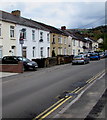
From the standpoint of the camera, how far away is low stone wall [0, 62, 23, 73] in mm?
17719

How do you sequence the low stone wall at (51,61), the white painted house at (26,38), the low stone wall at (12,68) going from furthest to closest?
the white painted house at (26,38) < the low stone wall at (51,61) < the low stone wall at (12,68)

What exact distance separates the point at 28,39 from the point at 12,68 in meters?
9.71

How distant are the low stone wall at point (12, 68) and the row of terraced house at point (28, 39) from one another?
2.12 meters

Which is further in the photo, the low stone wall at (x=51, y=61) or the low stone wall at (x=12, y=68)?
the low stone wall at (x=51, y=61)

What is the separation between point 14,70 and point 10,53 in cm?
578

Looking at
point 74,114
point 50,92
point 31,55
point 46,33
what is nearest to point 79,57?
point 31,55

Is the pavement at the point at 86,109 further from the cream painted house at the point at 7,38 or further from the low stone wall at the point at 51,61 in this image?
the cream painted house at the point at 7,38

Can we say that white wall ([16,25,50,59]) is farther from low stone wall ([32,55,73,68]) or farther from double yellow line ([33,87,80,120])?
double yellow line ([33,87,80,120])

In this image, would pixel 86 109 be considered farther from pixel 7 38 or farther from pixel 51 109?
pixel 7 38

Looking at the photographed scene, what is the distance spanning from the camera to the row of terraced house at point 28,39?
2241 centimetres

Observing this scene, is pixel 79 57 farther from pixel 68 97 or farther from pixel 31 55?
pixel 68 97

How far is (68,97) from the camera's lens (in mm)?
7535

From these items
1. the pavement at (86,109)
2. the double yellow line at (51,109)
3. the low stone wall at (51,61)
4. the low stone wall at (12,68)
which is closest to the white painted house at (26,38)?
the low stone wall at (12,68)

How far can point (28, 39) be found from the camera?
26.8 metres
